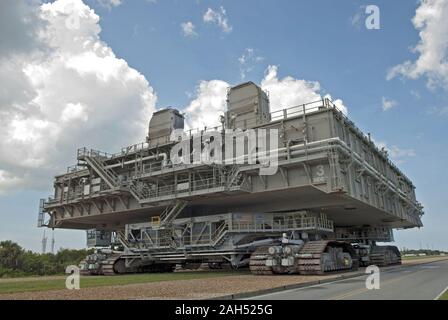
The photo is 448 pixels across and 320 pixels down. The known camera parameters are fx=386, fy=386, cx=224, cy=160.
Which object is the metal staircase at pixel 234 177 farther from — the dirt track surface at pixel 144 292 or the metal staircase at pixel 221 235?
the dirt track surface at pixel 144 292

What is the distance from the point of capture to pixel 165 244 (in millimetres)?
32250

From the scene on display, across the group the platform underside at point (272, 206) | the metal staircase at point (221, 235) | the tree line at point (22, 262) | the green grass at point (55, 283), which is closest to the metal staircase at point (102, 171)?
the platform underside at point (272, 206)

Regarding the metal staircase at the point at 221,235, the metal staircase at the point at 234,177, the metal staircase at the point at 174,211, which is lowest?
the metal staircase at the point at 221,235

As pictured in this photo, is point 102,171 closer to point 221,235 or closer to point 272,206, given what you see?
point 221,235

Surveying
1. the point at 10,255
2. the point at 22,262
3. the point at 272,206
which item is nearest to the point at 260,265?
the point at 272,206

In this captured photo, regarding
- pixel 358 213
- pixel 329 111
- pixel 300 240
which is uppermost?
pixel 329 111

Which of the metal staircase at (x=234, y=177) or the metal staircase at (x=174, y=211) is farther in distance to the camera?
the metal staircase at (x=174, y=211)

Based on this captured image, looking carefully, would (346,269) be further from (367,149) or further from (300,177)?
(367,149)

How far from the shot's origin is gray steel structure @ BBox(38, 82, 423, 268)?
89.1ft

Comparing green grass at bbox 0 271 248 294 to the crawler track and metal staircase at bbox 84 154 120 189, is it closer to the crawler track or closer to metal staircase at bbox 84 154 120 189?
the crawler track

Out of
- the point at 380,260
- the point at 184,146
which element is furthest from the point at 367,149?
the point at 184,146

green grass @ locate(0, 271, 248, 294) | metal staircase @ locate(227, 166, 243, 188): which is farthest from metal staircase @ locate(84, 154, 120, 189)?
green grass @ locate(0, 271, 248, 294)

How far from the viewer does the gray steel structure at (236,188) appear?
2717cm
